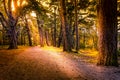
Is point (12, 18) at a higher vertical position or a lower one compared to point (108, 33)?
higher

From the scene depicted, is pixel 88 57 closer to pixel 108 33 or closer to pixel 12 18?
pixel 108 33

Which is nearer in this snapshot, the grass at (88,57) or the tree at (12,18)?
the grass at (88,57)

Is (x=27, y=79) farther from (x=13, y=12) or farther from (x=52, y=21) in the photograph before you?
(x=52, y=21)

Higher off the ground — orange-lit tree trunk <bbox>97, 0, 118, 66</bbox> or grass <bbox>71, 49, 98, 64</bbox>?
orange-lit tree trunk <bbox>97, 0, 118, 66</bbox>

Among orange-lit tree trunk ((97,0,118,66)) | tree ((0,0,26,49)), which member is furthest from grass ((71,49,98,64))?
tree ((0,0,26,49))

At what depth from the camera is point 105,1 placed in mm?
11836

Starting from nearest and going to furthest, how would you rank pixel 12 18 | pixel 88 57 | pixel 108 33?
pixel 108 33, pixel 88 57, pixel 12 18

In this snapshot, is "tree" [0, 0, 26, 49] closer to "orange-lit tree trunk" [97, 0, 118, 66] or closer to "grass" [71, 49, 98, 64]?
"grass" [71, 49, 98, 64]

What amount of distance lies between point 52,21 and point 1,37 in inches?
774

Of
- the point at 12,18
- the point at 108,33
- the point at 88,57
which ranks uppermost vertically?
the point at 12,18

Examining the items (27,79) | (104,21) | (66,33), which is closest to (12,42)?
(66,33)

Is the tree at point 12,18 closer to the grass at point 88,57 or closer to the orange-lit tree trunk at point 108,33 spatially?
the grass at point 88,57

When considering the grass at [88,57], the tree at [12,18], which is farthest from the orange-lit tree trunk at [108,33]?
the tree at [12,18]

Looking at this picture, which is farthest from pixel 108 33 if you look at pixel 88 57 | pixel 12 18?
pixel 12 18
